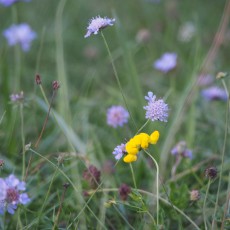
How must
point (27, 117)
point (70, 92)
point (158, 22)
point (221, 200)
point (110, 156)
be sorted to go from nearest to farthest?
point (221, 200), point (110, 156), point (27, 117), point (70, 92), point (158, 22)

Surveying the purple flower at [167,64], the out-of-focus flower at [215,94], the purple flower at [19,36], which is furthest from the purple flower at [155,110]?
the purple flower at [19,36]

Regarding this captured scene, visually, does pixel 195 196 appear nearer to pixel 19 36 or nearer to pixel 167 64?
pixel 167 64

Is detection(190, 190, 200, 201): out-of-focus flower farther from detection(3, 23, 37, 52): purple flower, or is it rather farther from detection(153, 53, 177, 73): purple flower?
detection(3, 23, 37, 52): purple flower

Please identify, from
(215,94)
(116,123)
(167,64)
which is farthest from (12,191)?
(167,64)

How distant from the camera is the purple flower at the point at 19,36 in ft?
6.70

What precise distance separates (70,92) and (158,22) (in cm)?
71

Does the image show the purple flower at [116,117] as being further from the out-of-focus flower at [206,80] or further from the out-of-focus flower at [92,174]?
the out-of-focus flower at [206,80]

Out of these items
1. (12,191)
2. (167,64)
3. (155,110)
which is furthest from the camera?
(167,64)

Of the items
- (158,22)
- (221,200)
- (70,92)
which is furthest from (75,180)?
(158,22)

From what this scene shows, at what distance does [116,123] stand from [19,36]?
75 centimetres

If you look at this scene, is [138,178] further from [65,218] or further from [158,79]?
[158,79]

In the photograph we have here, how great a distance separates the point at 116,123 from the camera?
1.57m

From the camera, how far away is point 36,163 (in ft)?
4.82

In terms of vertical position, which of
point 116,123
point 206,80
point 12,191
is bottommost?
point 12,191
